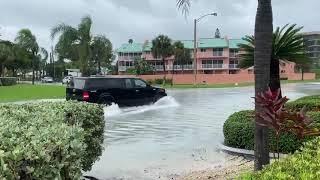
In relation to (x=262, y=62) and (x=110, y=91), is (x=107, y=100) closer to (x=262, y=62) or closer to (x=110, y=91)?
(x=110, y=91)

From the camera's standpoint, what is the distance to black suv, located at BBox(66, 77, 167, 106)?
26.1m

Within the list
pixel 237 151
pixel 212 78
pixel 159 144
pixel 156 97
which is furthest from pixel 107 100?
A: pixel 212 78

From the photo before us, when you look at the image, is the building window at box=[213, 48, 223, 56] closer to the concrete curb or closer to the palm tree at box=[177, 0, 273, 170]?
the concrete curb

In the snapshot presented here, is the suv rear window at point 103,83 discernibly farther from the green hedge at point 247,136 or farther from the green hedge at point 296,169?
the green hedge at point 296,169

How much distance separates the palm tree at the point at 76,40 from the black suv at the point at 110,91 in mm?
28475

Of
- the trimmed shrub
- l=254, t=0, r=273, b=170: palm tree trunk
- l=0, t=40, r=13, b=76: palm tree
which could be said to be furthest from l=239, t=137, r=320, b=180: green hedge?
l=0, t=40, r=13, b=76: palm tree

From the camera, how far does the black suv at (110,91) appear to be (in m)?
26.1

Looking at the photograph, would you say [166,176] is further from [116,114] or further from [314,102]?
[116,114]

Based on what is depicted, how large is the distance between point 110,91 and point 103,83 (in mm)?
495

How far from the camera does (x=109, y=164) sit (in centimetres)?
1141

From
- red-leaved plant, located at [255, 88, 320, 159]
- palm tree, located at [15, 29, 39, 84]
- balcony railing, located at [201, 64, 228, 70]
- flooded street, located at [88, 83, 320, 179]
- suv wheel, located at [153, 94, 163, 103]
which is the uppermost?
palm tree, located at [15, 29, 39, 84]

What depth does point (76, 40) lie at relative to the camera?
56.9 metres

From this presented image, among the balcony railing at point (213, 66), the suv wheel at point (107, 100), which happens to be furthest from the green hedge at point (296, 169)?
the balcony railing at point (213, 66)

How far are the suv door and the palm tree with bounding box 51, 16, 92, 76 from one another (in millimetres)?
28115
